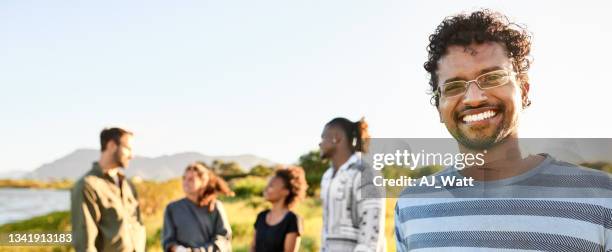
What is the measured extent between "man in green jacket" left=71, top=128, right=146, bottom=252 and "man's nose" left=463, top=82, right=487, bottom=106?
308 centimetres

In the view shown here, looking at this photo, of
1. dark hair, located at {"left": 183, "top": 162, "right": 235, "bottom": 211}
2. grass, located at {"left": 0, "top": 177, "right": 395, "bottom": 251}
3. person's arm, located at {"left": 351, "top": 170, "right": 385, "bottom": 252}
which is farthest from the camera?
grass, located at {"left": 0, "top": 177, "right": 395, "bottom": 251}

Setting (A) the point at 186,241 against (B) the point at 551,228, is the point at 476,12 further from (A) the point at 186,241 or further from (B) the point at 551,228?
(A) the point at 186,241

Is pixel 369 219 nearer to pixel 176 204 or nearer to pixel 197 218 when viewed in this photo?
pixel 197 218

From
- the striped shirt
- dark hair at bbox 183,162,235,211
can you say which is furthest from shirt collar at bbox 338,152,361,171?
the striped shirt

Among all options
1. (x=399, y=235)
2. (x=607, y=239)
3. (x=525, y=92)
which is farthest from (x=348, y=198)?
(x=607, y=239)

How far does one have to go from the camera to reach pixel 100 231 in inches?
159

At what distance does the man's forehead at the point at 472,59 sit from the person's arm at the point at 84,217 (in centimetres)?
302

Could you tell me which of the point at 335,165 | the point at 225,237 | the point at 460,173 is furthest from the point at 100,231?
the point at 460,173

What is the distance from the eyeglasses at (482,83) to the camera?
1.41m

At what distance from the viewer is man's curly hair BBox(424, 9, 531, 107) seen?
1.46 meters

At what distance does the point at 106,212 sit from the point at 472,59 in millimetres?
3129

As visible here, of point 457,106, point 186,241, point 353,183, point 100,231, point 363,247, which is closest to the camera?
point 457,106

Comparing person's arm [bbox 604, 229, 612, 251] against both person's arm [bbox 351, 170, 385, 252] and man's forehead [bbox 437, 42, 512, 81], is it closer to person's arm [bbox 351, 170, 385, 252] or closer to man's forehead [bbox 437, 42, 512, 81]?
man's forehead [bbox 437, 42, 512, 81]

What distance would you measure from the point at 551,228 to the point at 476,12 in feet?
1.65
